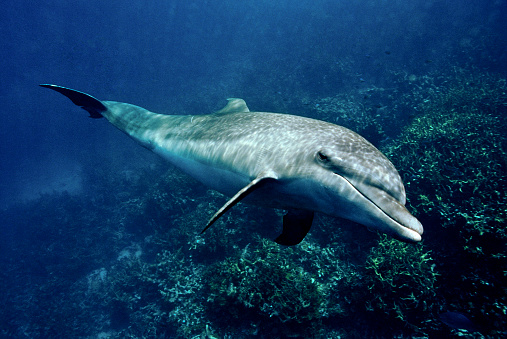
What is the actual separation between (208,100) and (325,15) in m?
26.3

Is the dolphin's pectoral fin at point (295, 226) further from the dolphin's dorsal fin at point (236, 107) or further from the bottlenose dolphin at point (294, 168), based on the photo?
the dolphin's dorsal fin at point (236, 107)

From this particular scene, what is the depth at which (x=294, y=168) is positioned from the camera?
2479mm

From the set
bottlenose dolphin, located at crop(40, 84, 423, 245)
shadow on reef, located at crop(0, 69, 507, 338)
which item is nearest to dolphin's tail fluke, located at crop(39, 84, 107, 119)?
bottlenose dolphin, located at crop(40, 84, 423, 245)

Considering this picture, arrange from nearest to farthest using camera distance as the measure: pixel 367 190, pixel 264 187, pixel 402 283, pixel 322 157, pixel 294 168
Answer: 1. pixel 367 190
2. pixel 322 157
3. pixel 294 168
4. pixel 264 187
5. pixel 402 283

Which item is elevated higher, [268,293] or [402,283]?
[402,283]

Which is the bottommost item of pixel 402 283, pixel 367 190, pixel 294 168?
pixel 402 283

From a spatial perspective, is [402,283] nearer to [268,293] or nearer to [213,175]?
[268,293]

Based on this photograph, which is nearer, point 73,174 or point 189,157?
point 189,157

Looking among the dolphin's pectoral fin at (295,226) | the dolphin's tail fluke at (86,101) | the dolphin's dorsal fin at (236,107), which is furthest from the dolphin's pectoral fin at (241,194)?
the dolphin's tail fluke at (86,101)

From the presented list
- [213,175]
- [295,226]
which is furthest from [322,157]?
[213,175]

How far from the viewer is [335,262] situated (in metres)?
6.80

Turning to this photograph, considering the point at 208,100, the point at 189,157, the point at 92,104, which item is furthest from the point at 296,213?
the point at 208,100

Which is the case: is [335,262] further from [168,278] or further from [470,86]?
[470,86]

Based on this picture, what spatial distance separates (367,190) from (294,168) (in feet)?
2.51
